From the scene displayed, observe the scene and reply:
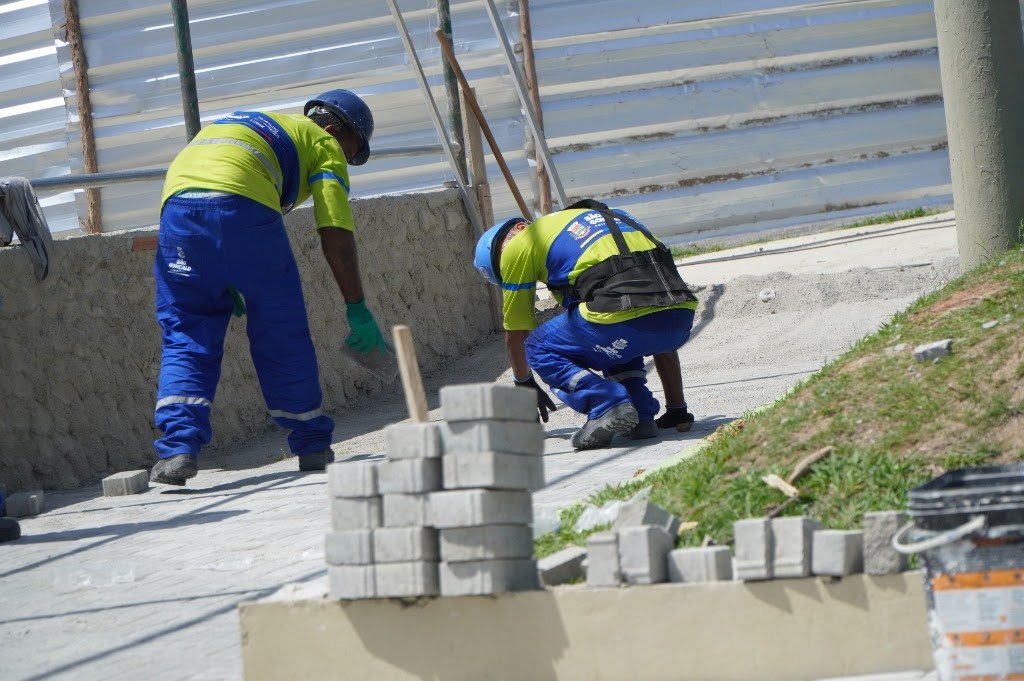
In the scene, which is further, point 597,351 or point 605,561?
point 597,351

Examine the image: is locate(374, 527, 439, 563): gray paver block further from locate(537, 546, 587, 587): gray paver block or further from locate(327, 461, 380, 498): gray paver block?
locate(537, 546, 587, 587): gray paver block

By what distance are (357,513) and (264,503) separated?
2.48 m

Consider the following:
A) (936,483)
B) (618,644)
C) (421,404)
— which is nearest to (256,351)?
(421,404)

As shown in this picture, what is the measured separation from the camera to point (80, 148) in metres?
12.2

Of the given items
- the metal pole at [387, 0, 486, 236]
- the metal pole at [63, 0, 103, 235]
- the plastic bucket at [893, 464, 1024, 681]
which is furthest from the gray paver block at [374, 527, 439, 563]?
the metal pole at [63, 0, 103, 235]

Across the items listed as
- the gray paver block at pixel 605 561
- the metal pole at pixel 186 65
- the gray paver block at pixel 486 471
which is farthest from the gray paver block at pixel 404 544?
the metal pole at pixel 186 65

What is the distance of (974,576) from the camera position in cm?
271

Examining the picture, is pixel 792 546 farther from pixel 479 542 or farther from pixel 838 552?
pixel 479 542

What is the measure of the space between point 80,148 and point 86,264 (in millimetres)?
5307

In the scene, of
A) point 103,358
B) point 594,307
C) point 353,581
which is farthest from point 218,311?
point 353,581

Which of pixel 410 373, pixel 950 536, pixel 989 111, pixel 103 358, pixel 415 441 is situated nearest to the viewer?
pixel 950 536

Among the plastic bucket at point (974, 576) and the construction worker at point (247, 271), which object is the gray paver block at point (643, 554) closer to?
the plastic bucket at point (974, 576)

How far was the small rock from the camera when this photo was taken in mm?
4543

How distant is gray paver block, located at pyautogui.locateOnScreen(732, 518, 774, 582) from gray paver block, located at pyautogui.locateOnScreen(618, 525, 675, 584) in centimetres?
20
